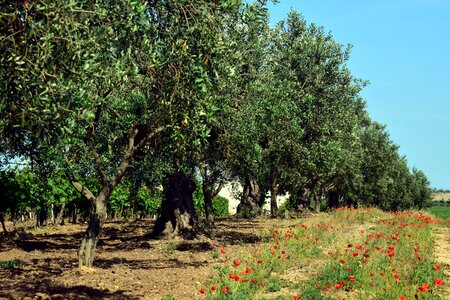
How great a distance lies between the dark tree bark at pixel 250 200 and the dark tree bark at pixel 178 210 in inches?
798

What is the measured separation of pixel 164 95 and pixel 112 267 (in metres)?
6.35

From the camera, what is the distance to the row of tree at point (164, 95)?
27.0ft

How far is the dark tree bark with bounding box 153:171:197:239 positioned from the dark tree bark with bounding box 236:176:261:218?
20263mm

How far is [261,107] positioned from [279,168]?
392 centimetres

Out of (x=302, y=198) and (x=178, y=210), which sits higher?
(x=302, y=198)

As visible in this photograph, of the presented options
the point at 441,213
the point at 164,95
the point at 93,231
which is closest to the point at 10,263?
the point at 93,231

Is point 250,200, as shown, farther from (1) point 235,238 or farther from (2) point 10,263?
(2) point 10,263

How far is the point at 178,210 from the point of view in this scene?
24.2 meters

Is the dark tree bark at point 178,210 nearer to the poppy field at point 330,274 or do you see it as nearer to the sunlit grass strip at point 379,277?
the poppy field at point 330,274

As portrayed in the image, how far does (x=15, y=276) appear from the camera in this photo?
14.6 metres

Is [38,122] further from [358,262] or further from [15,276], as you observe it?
[358,262]

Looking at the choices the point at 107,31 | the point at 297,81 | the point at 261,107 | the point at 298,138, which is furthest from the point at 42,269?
the point at 297,81

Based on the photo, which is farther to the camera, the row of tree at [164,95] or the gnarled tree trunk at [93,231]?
the gnarled tree trunk at [93,231]

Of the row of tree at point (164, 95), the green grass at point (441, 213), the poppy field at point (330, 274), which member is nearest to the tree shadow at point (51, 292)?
the poppy field at point (330, 274)
